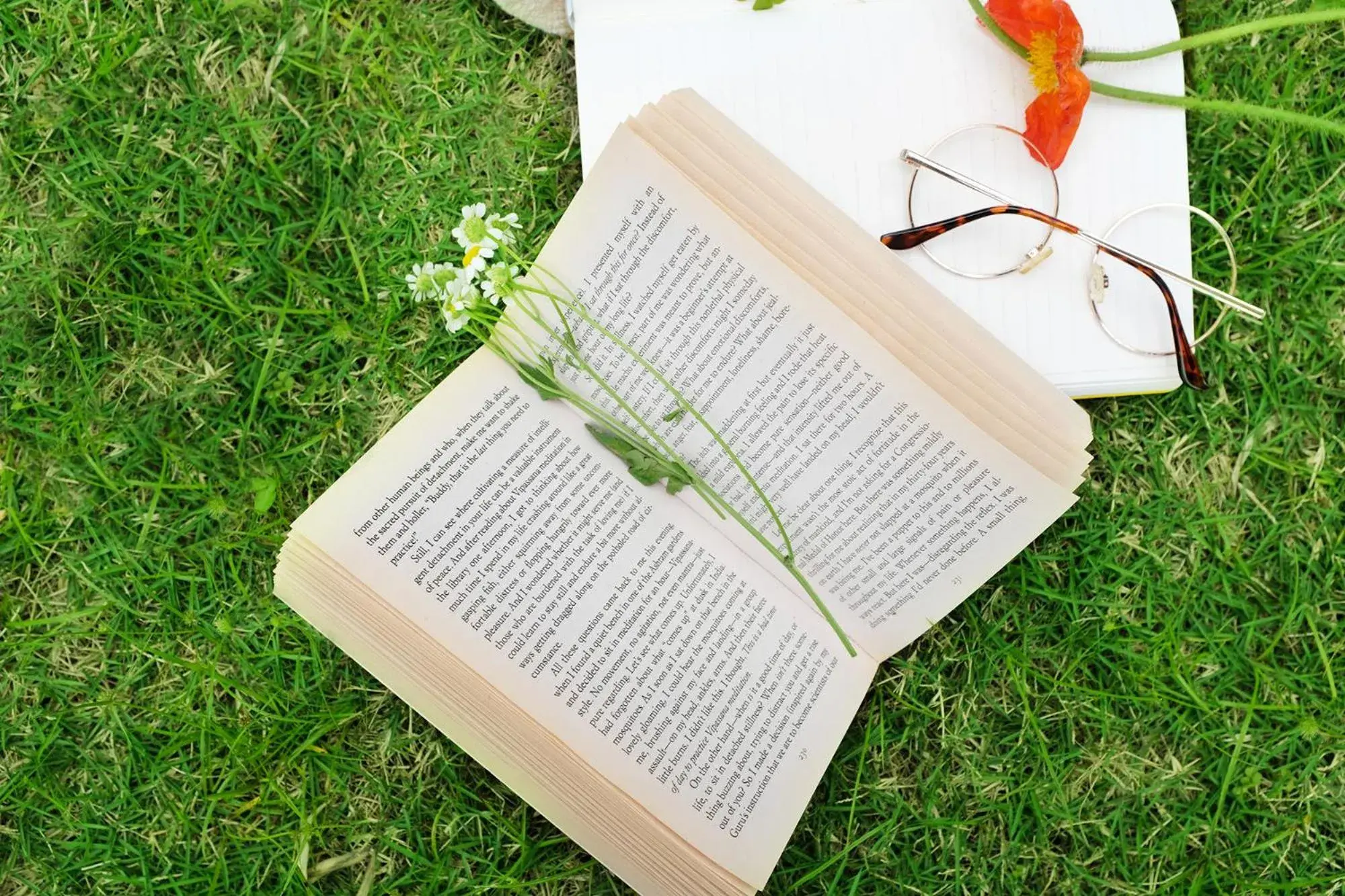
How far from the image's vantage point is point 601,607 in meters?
0.95

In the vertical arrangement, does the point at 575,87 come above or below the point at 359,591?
above

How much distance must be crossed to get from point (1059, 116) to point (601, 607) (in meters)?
→ 0.70

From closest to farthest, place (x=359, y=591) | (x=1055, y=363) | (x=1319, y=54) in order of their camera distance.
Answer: (x=359, y=591), (x=1055, y=363), (x=1319, y=54)

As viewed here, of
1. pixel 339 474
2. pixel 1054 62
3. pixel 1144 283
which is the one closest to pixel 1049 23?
pixel 1054 62

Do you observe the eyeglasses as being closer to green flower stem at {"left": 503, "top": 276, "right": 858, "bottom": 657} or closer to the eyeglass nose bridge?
the eyeglass nose bridge

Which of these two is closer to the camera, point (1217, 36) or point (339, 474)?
point (1217, 36)

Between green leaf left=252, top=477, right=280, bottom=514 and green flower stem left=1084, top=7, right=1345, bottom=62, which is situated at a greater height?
green flower stem left=1084, top=7, right=1345, bottom=62

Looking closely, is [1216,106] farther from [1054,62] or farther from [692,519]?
[692,519]

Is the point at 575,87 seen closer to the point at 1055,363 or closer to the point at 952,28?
the point at 952,28

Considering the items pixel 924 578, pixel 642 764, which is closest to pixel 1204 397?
pixel 924 578

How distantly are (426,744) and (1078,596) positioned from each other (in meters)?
0.77

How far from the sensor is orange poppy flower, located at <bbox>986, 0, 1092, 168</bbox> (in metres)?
0.95

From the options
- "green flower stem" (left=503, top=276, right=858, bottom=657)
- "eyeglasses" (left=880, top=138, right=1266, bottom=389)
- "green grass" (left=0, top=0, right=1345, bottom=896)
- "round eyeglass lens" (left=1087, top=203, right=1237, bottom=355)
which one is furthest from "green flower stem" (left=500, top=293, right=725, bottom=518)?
"round eyeglass lens" (left=1087, top=203, right=1237, bottom=355)

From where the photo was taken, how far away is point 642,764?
923mm
